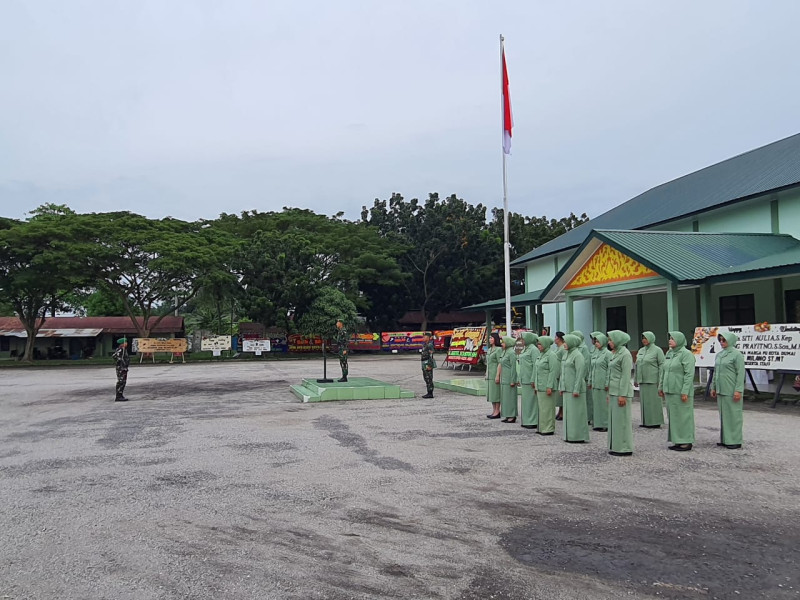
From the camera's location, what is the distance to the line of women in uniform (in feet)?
27.4

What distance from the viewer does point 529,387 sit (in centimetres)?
1034

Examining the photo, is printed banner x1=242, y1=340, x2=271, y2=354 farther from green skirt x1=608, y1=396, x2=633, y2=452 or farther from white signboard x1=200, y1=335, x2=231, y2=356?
green skirt x1=608, y1=396, x2=633, y2=452

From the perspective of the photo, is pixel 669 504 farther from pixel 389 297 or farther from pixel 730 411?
pixel 389 297

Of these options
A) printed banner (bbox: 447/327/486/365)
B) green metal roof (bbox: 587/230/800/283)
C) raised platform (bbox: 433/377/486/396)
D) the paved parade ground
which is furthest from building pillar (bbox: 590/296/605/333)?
the paved parade ground

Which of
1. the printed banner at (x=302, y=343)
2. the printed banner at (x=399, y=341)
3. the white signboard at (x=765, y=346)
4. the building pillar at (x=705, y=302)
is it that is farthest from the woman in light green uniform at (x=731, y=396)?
the printed banner at (x=399, y=341)

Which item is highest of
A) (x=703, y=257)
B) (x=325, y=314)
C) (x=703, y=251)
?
(x=703, y=251)

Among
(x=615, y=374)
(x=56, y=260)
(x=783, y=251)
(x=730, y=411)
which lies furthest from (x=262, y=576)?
(x=56, y=260)

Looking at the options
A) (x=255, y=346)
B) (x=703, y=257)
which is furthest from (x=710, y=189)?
(x=255, y=346)

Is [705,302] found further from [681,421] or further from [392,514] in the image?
[392,514]

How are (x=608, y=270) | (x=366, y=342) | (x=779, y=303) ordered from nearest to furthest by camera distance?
(x=608, y=270)
(x=779, y=303)
(x=366, y=342)

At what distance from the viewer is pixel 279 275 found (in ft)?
129

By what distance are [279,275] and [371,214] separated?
13.7m

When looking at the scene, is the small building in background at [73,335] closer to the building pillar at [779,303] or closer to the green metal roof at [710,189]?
the green metal roof at [710,189]

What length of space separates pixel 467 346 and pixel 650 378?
14.8 m
